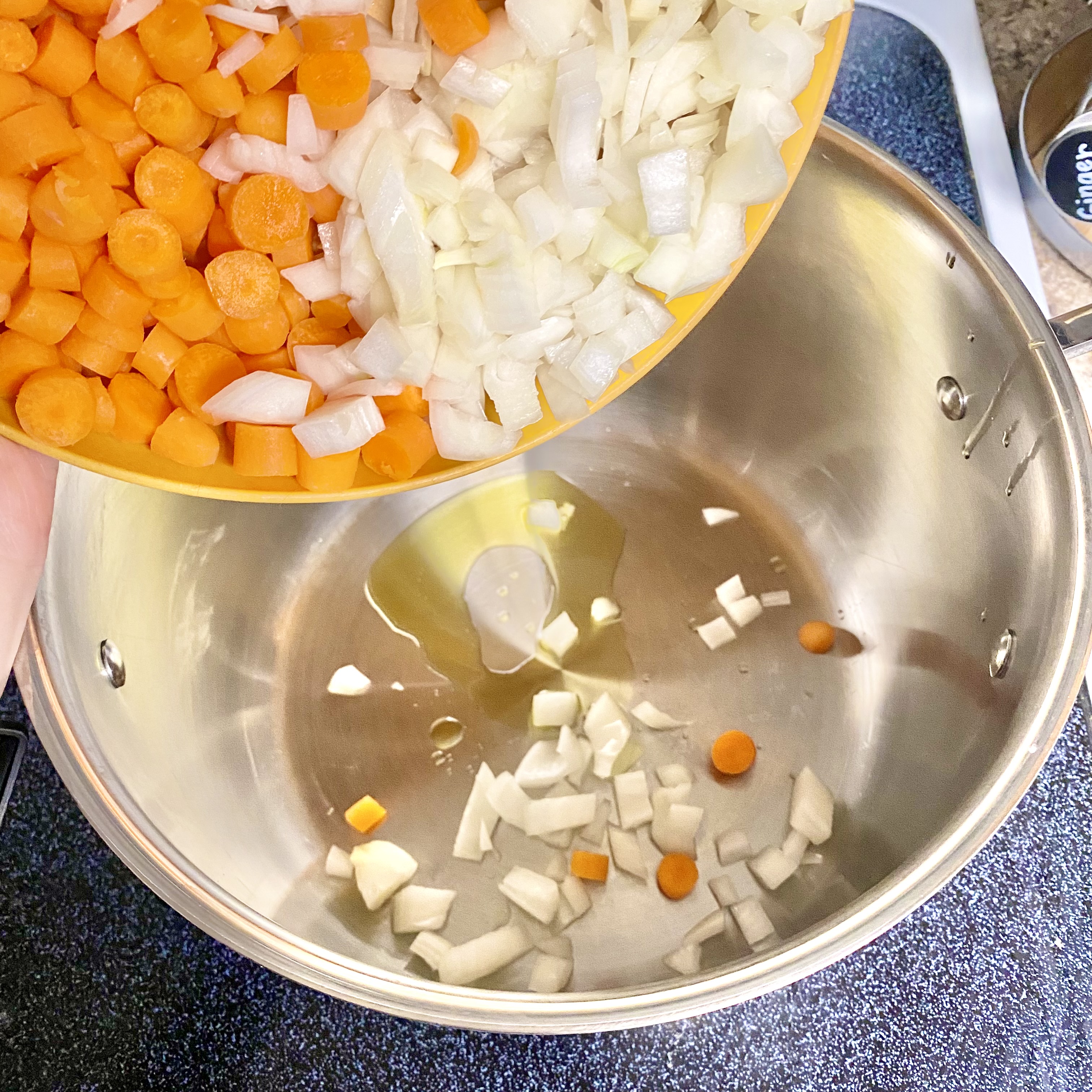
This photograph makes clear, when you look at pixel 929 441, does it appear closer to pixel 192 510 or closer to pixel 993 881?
pixel 993 881

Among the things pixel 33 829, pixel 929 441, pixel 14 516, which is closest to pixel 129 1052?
pixel 33 829

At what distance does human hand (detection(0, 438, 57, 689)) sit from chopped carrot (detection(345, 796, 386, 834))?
433 millimetres

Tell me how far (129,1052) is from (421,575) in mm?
631

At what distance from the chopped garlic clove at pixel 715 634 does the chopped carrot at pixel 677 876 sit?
28 cm

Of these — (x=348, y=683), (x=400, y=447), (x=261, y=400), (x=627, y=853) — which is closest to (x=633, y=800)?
(x=627, y=853)

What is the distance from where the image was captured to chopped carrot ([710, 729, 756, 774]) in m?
1.15

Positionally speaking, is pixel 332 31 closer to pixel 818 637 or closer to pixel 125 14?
pixel 125 14

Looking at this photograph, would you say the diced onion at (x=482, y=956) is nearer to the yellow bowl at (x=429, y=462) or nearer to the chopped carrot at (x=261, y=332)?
the yellow bowl at (x=429, y=462)

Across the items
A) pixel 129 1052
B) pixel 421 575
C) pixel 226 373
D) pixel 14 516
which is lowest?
pixel 129 1052

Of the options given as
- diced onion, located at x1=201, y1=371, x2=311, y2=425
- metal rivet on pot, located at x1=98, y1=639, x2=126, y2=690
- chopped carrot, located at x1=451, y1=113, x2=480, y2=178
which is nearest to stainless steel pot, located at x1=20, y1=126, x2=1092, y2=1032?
metal rivet on pot, located at x1=98, y1=639, x2=126, y2=690

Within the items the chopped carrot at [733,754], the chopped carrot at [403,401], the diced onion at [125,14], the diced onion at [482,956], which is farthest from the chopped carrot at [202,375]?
the chopped carrot at [733,754]

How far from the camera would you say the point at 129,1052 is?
0.94 metres

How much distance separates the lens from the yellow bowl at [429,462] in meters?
0.79

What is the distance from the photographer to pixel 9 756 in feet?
3.40
